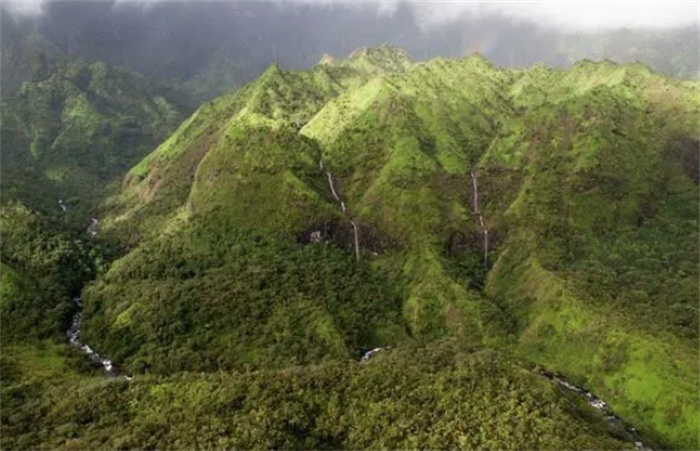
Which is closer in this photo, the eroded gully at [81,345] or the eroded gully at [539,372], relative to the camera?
the eroded gully at [539,372]

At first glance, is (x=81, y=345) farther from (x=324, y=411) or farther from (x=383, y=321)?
(x=324, y=411)

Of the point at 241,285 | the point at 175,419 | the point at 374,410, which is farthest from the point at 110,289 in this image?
the point at 374,410

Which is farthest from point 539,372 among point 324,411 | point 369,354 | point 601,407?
point 324,411

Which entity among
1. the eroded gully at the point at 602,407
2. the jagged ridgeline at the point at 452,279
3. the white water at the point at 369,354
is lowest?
the eroded gully at the point at 602,407

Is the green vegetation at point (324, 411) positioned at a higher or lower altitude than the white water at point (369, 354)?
lower

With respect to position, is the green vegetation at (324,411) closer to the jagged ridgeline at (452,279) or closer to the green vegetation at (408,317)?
the green vegetation at (408,317)

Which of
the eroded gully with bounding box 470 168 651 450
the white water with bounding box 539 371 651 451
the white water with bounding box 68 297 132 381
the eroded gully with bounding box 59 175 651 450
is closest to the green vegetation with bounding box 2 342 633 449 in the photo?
the eroded gully with bounding box 470 168 651 450

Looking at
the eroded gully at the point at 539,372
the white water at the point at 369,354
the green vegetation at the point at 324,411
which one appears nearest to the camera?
the green vegetation at the point at 324,411

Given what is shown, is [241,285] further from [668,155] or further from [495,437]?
[668,155]

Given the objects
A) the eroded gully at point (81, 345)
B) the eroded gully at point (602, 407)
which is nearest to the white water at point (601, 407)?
the eroded gully at point (602, 407)
